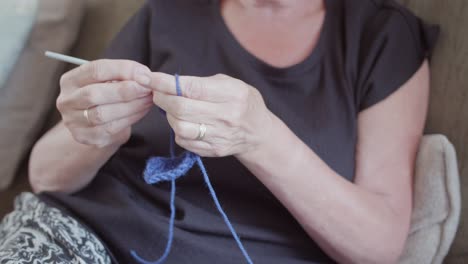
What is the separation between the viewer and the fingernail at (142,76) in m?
0.64

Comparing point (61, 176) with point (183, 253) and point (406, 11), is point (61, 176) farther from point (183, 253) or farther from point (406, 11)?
point (406, 11)

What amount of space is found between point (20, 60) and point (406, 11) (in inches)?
28.9

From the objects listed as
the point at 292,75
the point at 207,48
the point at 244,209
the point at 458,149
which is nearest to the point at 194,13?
the point at 207,48

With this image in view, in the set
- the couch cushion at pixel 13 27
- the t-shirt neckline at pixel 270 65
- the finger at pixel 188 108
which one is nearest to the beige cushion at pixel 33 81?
the couch cushion at pixel 13 27

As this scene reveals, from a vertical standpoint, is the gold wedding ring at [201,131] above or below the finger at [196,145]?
above

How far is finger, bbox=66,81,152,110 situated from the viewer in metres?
0.67

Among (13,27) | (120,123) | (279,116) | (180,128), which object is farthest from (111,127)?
(13,27)

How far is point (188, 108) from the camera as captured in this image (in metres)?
0.62

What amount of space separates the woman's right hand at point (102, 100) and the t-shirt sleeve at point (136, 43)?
0.24 metres

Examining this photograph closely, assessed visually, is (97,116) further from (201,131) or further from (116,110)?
(201,131)

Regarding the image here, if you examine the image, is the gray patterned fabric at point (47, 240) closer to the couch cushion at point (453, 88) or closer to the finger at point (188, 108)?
the finger at point (188, 108)

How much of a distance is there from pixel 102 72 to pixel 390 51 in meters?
0.44

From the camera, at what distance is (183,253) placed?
0.81 meters

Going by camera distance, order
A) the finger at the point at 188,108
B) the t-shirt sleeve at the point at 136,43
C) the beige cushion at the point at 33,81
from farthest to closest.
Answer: the beige cushion at the point at 33,81, the t-shirt sleeve at the point at 136,43, the finger at the point at 188,108
